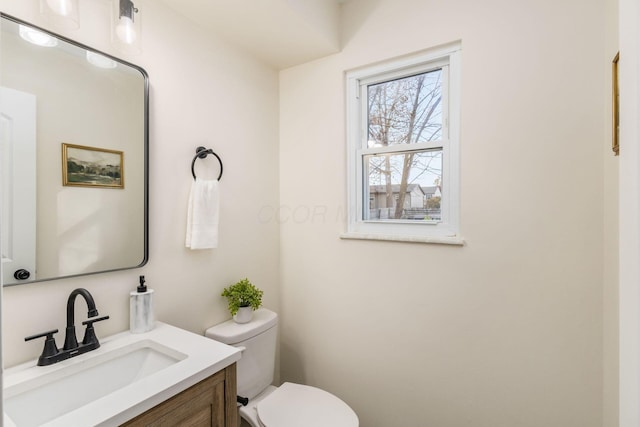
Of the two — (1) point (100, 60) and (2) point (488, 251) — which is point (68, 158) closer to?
(1) point (100, 60)

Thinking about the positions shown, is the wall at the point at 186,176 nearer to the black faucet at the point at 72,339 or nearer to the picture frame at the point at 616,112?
the black faucet at the point at 72,339

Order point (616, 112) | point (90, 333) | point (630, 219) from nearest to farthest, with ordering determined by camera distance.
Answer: point (630, 219)
point (616, 112)
point (90, 333)

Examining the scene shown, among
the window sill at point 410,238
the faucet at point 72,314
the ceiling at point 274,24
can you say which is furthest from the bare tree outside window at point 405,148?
the faucet at point 72,314

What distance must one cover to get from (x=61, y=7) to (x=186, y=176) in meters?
0.74

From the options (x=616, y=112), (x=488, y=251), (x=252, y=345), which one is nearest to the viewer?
(x=616, y=112)

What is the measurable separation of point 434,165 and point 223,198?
1138mm

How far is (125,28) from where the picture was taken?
1.27 meters

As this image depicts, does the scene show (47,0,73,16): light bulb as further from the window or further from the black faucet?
the window

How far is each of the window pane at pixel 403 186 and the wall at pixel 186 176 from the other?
638 mm

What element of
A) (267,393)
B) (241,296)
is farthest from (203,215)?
(267,393)

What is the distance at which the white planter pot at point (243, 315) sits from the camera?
67.4 inches

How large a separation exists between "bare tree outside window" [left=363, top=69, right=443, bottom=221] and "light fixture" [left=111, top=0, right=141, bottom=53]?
1203 mm

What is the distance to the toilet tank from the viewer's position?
160 cm

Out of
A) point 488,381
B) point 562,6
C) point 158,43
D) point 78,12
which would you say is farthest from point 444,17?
point 488,381
